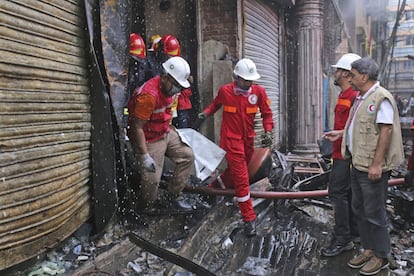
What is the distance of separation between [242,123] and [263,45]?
3.83 meters

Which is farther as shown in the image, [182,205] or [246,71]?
[182,205]

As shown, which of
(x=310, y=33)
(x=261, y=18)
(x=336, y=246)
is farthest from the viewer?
(x=310, y=33)

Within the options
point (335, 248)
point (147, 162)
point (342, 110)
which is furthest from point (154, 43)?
point (335, 248)

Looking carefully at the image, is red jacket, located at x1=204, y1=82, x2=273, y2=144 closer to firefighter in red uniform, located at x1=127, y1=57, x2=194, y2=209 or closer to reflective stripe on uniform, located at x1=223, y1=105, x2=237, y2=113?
reflective stripe on uniform, located at x1=223, y1=105, x2=237, y2=113

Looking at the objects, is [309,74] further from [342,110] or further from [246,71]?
[342,110]

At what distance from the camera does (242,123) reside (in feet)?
15.9

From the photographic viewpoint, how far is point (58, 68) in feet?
10.8

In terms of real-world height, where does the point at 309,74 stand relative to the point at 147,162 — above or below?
above

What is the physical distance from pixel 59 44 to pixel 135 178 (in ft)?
5.54

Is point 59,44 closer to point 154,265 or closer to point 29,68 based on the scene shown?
point 29,68

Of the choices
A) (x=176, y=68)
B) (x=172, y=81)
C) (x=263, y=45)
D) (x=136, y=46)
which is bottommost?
(x=172, y=81)

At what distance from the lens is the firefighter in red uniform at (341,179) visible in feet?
13.5

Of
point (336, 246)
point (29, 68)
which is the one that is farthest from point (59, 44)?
point (336, 246)

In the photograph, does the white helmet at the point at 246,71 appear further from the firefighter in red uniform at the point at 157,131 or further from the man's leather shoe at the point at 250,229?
the man's leather shoe at the point at 250,229
